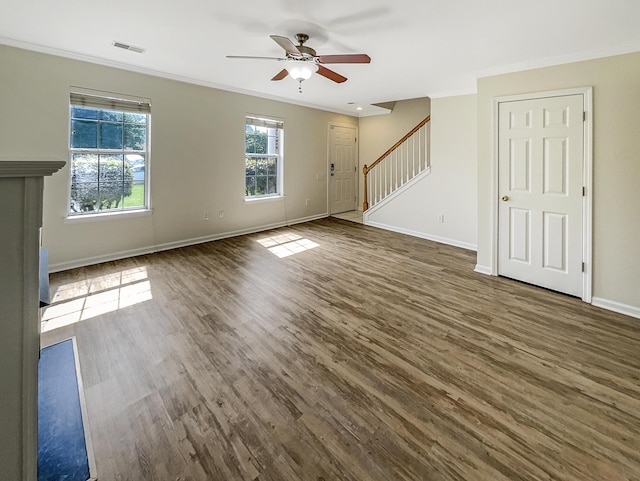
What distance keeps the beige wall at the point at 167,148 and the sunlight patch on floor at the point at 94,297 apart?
788 mm

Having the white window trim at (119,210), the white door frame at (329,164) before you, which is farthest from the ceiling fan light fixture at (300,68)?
the white door frame at (329,164)

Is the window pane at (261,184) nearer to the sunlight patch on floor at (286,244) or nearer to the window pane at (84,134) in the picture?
the sunlight patch on floor at (286,244)

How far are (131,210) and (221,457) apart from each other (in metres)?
4.05

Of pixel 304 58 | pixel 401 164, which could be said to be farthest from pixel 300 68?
pixel 401 164

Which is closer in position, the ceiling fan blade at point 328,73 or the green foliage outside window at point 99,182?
the ceiling fan blade at point 328,73

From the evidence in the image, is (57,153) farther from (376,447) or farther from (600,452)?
(600,452)

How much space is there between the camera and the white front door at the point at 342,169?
746 centimetres

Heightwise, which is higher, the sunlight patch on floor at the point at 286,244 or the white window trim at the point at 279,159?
the white window trim at the point at 279,159

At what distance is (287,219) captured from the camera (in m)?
6.70

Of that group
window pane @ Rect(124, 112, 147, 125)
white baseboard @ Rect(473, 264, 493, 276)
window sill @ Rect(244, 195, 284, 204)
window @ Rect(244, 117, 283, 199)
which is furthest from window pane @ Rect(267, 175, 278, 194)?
white baseboard @ Rect(473, 264, 493, 276)

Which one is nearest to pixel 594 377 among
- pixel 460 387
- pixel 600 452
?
pixel 600 452

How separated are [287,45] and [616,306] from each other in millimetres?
4040

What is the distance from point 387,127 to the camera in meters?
7.50

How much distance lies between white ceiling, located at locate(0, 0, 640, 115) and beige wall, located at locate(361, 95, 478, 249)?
1016 millimetres
